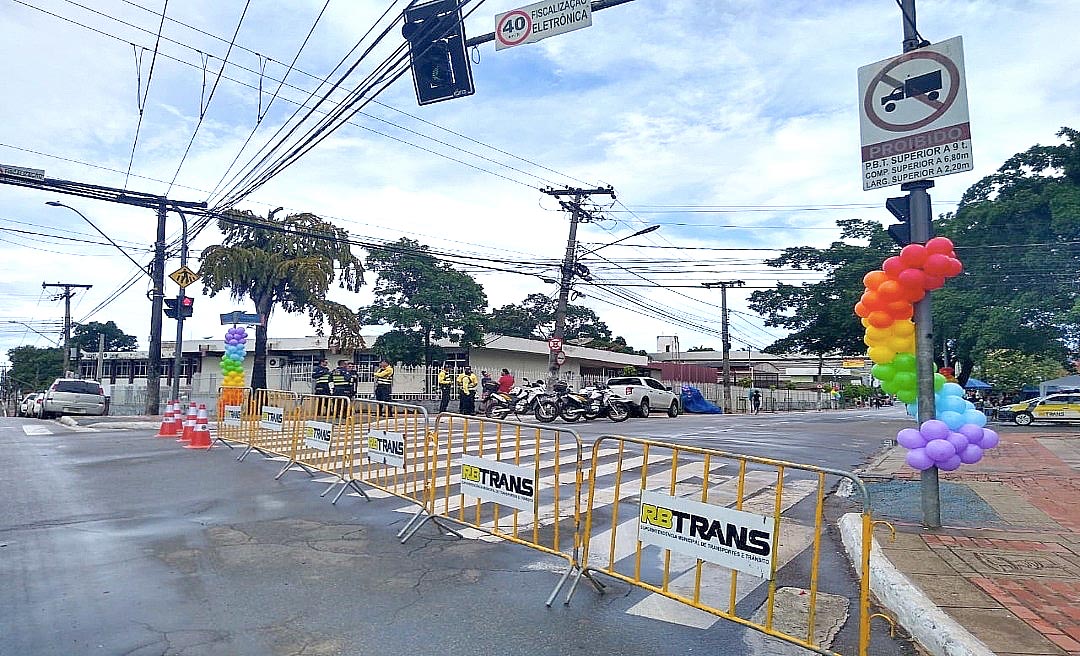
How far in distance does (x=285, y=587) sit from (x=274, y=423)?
6679 millimetres

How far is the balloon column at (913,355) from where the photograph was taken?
7289 millimetres

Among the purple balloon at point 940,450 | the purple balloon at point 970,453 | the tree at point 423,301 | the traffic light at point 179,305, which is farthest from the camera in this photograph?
the tree at point 423,301

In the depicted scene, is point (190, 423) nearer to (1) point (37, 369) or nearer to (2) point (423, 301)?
(2) point (423, 301)

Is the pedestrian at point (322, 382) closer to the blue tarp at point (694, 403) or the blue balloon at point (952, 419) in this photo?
the blue balloon at point (952, 419)

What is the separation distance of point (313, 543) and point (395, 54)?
604 centimetres

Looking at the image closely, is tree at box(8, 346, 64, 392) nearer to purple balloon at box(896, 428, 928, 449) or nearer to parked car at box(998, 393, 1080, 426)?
parked car at box(998, 393, 1080, 426)

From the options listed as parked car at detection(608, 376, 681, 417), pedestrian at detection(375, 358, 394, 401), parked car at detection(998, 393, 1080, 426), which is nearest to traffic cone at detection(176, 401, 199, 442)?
pedestrian at detection(375, 358, 394, 401)

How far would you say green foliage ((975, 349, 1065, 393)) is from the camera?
54.0 metres

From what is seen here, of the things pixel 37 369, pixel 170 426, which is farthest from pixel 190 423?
pixel 37 369

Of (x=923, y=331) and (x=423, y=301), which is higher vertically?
(x=423, y=301)

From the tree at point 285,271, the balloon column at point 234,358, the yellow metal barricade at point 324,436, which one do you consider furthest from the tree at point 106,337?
the yellow metal barricade at point 324,436

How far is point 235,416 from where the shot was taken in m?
13.5

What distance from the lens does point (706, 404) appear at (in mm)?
42250

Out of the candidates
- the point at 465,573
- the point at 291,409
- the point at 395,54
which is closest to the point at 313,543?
the point at 465,573
